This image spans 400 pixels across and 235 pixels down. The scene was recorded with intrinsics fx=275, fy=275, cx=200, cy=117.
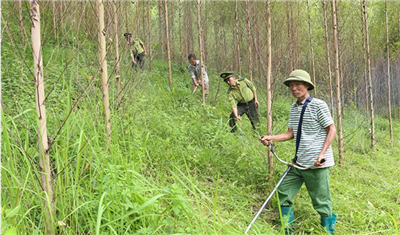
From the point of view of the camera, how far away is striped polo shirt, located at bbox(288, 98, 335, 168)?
2.60 m

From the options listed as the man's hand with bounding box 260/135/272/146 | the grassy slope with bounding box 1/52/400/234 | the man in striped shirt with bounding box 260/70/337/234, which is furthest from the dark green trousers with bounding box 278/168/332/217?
the man's hand with bounding box 260/135/272/146

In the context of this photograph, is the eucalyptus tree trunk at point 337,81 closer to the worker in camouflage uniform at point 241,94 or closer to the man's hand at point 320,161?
the worker in camouflage uniform at point 241,94

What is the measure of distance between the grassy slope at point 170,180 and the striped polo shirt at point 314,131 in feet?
2.35

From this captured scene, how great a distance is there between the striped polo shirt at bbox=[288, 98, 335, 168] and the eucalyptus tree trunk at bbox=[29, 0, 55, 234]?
220cm

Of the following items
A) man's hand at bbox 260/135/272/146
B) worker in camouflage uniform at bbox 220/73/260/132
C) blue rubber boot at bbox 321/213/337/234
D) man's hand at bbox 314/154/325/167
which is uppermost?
worker in camouflage uniform at bbox 220/73/260/132

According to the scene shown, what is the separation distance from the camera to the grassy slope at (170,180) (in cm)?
189

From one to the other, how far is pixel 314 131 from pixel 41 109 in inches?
90.6

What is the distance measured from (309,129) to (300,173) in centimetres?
47

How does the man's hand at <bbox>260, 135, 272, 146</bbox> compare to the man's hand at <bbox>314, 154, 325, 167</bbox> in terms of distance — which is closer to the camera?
the man's hand at <bbox>314, 154, 325, 167</bbox>

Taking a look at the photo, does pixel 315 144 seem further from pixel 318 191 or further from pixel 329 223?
pixel 329 223

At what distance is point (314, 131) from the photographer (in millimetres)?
2668

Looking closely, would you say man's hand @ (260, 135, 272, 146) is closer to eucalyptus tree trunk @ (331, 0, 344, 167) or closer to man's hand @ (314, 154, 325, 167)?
man's hand @ (314, 154, 325, 167)

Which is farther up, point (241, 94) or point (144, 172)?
point (241, 94)

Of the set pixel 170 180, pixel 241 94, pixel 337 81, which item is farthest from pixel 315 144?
pixel 241 94
